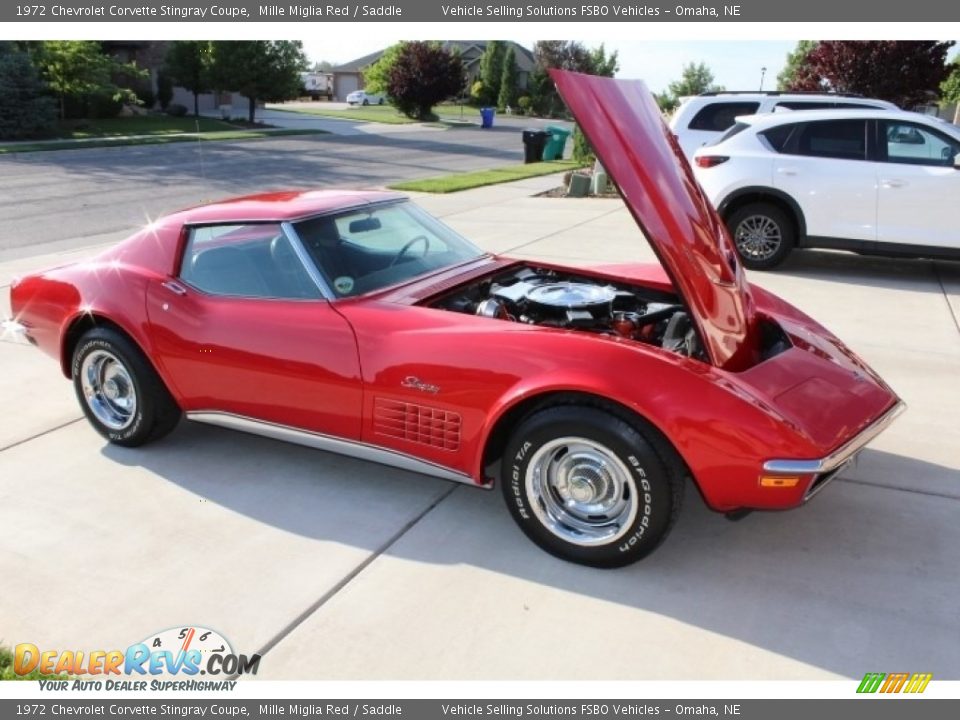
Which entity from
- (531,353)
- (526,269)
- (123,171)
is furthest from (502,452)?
(123,171)

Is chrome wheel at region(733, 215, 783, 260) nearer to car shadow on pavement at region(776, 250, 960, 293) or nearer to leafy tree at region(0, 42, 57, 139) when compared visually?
car shadow on pavement at region(776, 250, 960, 293)

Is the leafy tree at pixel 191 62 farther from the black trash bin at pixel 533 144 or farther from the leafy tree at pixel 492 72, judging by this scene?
the leafy tree at pixel 492 72

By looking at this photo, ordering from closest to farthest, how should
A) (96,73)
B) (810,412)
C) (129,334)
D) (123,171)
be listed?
(810,412) < (129,334) < (123,171) < (96,73)

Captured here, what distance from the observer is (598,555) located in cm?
338

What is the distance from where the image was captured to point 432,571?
344 centimetres

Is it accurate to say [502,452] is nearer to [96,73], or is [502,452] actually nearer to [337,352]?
[337,352]

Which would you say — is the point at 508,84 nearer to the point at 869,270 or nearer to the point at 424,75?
the point at 424,75

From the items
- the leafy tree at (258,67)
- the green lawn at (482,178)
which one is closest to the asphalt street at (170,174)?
the green lawn at (482,178)

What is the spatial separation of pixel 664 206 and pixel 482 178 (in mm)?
15798

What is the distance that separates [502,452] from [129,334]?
2164mm

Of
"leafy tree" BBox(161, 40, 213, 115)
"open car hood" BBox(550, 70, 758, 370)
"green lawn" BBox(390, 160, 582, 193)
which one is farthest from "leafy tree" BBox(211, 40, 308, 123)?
"open car hood" BBox(550, 70, 758, 370)

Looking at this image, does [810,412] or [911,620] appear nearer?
[911,620]

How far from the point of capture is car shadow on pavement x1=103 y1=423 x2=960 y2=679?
3.01 meters
